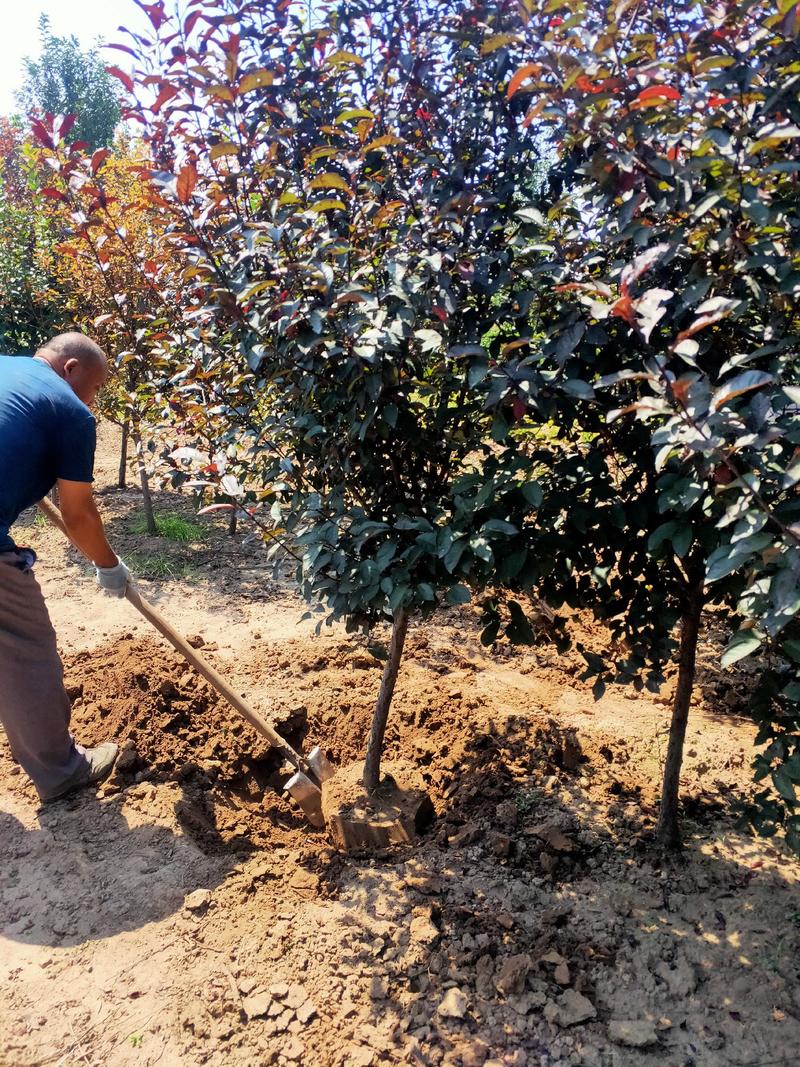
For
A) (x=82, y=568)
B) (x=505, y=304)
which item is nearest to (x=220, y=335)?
(x=505, y=304)

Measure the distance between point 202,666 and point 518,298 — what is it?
2.17 m

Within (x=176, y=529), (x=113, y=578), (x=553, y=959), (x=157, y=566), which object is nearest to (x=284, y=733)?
(x=113, y=578)

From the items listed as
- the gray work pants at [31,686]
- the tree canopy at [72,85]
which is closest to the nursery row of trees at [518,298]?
the gray work pants at [31,686]

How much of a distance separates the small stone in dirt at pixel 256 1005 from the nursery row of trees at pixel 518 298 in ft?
4.01

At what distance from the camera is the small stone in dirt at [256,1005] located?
229 cm

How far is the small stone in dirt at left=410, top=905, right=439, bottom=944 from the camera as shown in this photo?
2.54 meters

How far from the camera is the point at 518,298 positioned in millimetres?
1944

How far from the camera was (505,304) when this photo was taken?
6.80 ft

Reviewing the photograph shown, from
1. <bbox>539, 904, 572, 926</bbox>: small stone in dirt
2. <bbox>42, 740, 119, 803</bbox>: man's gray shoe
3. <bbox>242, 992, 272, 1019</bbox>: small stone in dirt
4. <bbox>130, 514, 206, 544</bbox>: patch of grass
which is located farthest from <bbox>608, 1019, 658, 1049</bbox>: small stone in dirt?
<bbox>130, 514, 206, 544</bbox>: patch of grass

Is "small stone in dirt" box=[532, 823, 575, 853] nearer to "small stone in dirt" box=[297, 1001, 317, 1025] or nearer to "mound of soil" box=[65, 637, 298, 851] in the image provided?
"small stone in dirt" box=[297, 1001, 317, 1025]

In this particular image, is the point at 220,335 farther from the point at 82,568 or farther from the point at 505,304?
the point at 82,568

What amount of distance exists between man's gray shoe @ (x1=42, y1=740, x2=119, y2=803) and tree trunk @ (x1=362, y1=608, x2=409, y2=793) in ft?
3.82

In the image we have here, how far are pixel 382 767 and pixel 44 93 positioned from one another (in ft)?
120

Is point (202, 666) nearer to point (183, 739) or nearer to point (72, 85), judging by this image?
point (183, 739)
